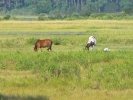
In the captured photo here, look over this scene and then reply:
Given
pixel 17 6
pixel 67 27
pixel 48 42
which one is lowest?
pixel 17 6

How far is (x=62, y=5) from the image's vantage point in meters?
136

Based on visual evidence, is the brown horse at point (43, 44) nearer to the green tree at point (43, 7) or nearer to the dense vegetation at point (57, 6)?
the dense vegetation at point (57, 6)

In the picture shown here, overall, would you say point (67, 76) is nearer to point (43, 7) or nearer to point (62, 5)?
point (43, 7)

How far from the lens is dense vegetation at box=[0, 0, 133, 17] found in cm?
12862

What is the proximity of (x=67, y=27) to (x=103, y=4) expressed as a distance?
266 ft

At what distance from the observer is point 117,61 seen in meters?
22.2

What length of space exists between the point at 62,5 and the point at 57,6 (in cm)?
143

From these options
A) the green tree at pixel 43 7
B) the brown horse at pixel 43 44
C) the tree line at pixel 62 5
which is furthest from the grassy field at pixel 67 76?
the green tree at pixel 43 7

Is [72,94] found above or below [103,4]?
above

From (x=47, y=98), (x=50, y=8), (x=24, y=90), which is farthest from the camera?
(x=50, y=8)

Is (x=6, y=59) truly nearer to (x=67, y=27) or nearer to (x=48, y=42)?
(x=48, y=42)

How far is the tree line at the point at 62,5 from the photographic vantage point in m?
129

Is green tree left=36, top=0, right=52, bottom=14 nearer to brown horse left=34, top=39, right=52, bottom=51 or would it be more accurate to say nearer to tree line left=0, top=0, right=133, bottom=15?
tree line left=0, top=0, right=133, bottom=15

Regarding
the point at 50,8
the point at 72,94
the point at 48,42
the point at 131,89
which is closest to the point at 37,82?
the point at 72,94
